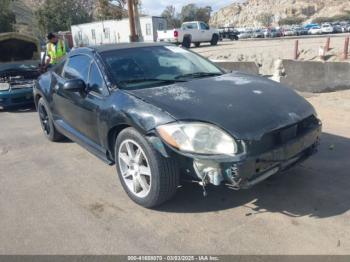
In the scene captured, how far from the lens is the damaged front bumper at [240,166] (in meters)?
3.07

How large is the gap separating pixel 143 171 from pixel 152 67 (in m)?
1.35

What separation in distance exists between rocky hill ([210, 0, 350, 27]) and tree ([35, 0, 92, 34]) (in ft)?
225

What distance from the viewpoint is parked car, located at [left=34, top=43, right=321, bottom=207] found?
316 cm

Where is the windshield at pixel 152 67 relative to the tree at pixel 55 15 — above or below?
below

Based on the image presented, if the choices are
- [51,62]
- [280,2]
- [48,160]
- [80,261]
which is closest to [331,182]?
[80,261]

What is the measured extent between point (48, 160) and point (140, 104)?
7.81ft

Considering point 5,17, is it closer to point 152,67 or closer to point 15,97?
point 15,97

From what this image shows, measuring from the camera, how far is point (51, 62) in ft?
30.8

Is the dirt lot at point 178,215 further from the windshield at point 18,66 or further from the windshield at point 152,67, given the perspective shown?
the windshield at point 18,66

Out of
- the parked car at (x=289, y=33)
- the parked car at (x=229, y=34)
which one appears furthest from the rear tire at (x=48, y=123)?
the parked car at (x=289, y=33)

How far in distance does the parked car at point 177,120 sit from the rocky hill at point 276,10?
107 meters

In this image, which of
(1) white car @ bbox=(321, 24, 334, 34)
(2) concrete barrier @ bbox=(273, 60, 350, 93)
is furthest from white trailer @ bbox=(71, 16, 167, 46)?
(2) concrete barrier @ bbox=(273, 60, 350, 93)

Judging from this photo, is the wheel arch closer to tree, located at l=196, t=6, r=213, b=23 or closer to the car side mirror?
the car side mirror

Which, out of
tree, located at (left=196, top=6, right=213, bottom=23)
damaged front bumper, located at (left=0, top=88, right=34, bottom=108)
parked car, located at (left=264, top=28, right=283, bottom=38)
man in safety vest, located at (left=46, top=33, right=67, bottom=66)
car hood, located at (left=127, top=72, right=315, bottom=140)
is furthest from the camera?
tree, located at (left=196, top=6, right=213, bottom=23)
